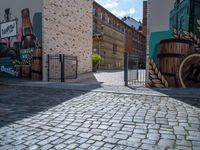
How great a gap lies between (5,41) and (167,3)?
11.1 metres

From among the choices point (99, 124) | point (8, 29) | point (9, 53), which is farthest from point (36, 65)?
point (99, 124)

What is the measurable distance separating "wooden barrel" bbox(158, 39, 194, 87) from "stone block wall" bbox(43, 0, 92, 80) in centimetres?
713

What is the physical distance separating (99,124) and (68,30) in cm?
1215

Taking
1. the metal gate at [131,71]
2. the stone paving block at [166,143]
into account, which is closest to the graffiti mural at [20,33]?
the metal gate at [131,71]

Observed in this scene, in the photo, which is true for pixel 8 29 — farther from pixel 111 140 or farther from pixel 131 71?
pixel 111 140

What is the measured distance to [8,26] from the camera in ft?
49.5

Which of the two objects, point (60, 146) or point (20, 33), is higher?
point (20, 33)

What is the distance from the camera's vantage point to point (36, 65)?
13758mm

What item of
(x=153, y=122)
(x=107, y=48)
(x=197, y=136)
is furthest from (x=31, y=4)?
(x=107, y=48)

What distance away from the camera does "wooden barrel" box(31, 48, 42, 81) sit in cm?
1357

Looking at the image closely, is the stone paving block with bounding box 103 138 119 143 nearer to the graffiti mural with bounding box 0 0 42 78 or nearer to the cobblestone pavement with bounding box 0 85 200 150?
the cobblestone pavement with bounding box 0 85 200 150

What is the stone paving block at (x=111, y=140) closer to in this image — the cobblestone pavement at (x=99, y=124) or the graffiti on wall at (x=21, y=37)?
the cobblestone pavement at (x=99, y=124)

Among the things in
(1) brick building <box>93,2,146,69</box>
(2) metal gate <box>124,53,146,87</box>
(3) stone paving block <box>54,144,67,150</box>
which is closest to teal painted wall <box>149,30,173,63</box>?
(2) metal gate <box>124,53,146,87</box>

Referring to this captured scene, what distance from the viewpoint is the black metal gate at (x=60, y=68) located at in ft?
43.0
